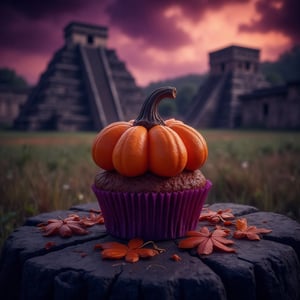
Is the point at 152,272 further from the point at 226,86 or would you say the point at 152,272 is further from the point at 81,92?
the point at 226,86

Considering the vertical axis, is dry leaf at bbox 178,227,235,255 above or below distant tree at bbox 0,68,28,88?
below

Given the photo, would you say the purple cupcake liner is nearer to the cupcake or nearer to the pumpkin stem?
the cupcake

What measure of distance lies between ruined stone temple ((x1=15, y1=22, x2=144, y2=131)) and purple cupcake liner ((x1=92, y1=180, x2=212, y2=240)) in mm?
23331

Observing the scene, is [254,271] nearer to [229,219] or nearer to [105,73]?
[229,219]

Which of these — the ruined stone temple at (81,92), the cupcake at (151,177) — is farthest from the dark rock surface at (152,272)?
the ruined stone temple at (81,92)

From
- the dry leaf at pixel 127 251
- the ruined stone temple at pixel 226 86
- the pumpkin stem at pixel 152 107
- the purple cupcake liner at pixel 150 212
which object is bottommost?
the dry leaf at pixel 127 251

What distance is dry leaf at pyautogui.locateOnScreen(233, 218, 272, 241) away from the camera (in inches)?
68.6

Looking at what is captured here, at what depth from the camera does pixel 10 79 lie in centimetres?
5541

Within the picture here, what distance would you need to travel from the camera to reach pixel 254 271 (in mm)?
1466

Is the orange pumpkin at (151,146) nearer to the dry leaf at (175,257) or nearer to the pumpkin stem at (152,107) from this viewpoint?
the pumpkin stem at (152,107)

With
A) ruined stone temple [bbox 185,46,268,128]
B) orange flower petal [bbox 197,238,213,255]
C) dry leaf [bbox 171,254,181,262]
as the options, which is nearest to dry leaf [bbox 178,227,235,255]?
orange flower petal [bbox 197,238,213,255]

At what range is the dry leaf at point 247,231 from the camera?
5.72 ft

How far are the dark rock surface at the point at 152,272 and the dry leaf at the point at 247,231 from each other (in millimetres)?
36

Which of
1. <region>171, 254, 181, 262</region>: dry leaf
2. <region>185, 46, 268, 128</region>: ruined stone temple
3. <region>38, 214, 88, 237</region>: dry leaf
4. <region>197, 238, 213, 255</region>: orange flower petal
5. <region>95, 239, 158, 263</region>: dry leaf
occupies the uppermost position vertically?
<region>185, 46, 268, 128</region>: ruined stone temple
